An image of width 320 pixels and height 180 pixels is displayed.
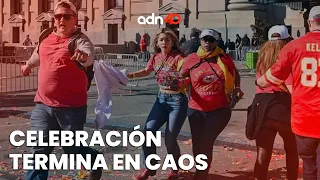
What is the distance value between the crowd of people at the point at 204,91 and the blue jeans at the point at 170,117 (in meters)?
0.01

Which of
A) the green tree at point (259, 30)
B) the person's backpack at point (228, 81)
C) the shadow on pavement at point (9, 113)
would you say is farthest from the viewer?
the green tree at point (259, 30)

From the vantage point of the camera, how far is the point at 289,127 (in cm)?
550

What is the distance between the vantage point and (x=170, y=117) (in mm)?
6273

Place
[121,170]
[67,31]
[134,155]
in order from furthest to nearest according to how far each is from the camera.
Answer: [134,155]
[121,170]
[67,31]

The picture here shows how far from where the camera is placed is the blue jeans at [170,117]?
6.25 m

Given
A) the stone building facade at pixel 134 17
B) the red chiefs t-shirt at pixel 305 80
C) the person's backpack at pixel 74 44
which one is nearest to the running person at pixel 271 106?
the red chiefs t-shirt at pixel 305 80

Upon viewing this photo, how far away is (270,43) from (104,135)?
14.5ft

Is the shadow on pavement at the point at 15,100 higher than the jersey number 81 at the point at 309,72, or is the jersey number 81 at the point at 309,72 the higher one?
the jersey number 81 at the point at 309,72

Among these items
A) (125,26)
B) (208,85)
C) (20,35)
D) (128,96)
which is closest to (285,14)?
(125,26)

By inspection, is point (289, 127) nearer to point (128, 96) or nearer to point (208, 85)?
point (208, 85)

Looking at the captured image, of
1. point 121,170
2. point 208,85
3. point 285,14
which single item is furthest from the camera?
point 285,14

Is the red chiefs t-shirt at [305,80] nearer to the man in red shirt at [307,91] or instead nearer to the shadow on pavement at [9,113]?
the man in red shirt at [307,91]

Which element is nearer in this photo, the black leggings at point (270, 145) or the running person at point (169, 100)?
the black leggings at point (270, 145)

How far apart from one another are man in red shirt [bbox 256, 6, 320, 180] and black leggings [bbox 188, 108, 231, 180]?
1.27 m
